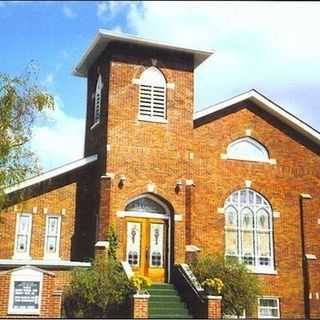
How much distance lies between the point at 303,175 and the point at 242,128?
3095mm

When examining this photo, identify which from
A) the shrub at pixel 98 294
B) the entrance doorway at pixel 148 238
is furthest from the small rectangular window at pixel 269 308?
the shrub at pixel 98 294

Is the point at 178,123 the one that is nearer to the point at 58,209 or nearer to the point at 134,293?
the point at 58,209

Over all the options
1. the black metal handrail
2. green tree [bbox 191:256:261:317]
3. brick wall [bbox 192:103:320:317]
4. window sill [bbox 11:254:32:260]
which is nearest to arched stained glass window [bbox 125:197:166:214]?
brick wall [bbox 192:103:320:317]

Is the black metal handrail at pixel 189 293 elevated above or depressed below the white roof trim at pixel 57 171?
below

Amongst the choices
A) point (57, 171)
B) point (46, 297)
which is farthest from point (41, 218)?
point (46, 297)

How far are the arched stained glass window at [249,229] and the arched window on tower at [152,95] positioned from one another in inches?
165

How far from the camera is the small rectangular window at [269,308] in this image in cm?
2202

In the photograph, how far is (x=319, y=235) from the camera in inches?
930

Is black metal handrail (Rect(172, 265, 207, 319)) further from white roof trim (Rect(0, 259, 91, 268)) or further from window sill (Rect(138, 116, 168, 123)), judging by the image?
window sill (Rect(138, 116, 168, 123))

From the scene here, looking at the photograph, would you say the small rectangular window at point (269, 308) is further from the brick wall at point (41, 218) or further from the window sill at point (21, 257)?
the window sill at point (21, 257)

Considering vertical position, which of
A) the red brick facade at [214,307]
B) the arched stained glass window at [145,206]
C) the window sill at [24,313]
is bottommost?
the window sill at [24,313]

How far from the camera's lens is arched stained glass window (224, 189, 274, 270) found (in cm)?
2250

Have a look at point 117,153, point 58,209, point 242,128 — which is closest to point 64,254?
point 58,209

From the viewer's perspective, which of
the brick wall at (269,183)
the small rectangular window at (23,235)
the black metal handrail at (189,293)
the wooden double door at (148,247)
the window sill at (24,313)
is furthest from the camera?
the brick wall at (269,183)
